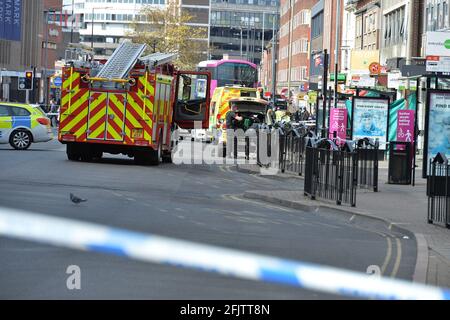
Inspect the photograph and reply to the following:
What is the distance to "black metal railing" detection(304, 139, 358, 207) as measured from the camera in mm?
20172

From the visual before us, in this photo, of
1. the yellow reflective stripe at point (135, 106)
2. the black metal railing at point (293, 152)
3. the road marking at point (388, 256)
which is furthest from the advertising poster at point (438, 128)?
the yellow reflective stripe at point (135, 106)

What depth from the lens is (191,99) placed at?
3372 centimetres

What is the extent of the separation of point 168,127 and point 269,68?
129m

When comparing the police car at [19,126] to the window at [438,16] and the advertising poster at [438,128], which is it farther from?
the window at [438,16]

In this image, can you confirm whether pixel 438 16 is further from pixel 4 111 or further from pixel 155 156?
pixel 155 156

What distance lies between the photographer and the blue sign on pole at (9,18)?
7731 centimetres

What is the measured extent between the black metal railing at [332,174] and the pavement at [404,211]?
22 cm

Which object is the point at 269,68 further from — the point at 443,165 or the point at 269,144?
the point at 443,165

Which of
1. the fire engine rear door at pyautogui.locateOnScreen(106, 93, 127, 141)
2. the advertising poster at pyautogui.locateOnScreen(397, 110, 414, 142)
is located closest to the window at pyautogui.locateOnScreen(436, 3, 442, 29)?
the advertising poster at pyautogui.locateOnScreen(397, 110, 414, 142)

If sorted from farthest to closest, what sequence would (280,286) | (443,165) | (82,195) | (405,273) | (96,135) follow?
(96,135), (82,195), (443,165), (405,273), (280,286)

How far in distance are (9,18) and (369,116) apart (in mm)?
47257

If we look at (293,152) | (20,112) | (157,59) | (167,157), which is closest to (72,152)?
(157,59)

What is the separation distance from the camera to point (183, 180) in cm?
2577

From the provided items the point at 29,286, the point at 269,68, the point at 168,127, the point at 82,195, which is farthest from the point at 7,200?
the point at 269,68
